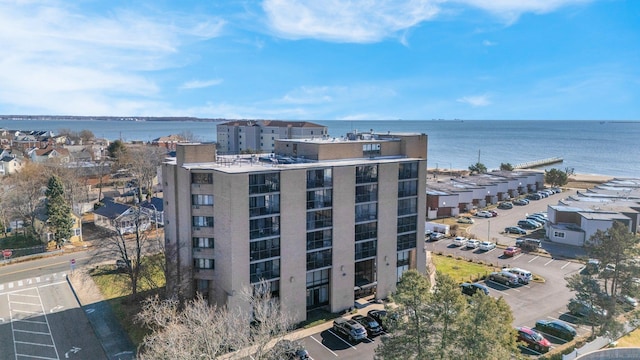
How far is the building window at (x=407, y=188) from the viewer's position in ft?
132

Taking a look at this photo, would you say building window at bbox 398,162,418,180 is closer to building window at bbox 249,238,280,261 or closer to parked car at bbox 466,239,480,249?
building window at bbox 249,238,280,261

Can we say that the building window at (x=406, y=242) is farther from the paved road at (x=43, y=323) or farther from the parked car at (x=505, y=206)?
the parked car at (x=505, y=206)

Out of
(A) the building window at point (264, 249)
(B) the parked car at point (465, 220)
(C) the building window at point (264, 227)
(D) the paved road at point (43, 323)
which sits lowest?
(D) the paved road at point (43, 323)

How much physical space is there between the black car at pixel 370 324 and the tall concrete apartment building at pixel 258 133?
10543cm

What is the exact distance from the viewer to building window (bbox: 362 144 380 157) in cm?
4206

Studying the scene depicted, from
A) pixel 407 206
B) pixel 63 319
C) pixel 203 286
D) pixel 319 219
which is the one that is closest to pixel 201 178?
pixel 203 286

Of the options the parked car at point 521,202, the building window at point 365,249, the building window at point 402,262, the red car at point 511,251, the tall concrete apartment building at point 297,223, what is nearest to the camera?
the tall concrete apartment building at point 297,223

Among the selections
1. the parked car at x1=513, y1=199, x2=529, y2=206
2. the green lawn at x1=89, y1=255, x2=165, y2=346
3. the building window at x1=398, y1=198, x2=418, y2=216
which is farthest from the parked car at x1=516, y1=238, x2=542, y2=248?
the green lawn at x1=89, y1=255, x2=165, y2=346

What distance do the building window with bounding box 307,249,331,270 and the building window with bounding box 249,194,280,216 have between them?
5.08m

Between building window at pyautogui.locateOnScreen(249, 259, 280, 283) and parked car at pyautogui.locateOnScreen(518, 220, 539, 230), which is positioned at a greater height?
building window at pyautogui.locateOnScreen(249, 259, 280, 283)

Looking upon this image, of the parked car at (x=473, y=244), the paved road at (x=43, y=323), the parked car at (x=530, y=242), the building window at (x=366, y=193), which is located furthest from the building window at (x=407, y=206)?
the paved road at (x=43, y=323)

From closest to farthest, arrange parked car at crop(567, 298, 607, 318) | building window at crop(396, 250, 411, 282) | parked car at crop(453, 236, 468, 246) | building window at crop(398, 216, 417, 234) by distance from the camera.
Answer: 1. parked car at crop(567, 298, 607, 318)
2. building window at crop(398, 216, 417, 234)
3. building window at crop(396, 250, 411, 282)
4. parked car at crop(453, 236, 468, 246)

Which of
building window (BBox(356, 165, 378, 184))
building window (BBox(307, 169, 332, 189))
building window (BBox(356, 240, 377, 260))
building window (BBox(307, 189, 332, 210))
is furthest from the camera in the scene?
building window (BBox(356, 240, 377, 260))

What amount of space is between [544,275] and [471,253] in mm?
9636
